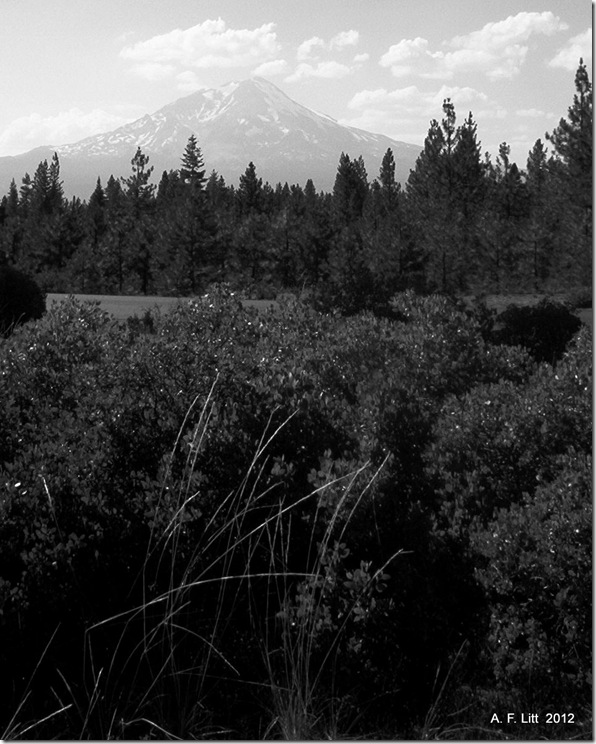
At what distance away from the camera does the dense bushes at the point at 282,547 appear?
3.79 metres

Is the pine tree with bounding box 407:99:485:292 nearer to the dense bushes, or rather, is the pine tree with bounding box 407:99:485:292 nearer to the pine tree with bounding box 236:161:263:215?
the dense bushes

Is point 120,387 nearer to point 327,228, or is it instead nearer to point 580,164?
point 580,164

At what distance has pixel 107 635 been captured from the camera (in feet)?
13.0

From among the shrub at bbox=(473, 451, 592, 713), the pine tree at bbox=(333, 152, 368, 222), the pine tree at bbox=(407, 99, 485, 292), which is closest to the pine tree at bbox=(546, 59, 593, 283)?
the pine tree at bbox=(407, 99, 485, 292)

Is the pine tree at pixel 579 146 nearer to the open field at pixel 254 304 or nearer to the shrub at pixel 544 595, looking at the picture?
the open field at pixel 254 304

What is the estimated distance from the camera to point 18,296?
12938 millimetres

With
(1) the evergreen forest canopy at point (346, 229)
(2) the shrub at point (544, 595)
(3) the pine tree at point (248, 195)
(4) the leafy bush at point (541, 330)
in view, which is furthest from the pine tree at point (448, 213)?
(3) the pine tree at point (248, 195)

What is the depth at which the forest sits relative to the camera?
12.4ft

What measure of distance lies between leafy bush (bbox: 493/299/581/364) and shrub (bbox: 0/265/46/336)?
650 centimetres

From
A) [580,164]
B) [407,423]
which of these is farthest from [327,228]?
[407,423]

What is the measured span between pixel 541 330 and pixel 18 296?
24.6 ft

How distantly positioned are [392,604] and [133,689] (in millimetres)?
1160

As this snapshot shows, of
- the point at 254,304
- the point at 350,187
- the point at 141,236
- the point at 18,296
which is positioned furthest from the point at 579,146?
the point at 350,187

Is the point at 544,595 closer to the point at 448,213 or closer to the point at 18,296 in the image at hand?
the point at 18,296
